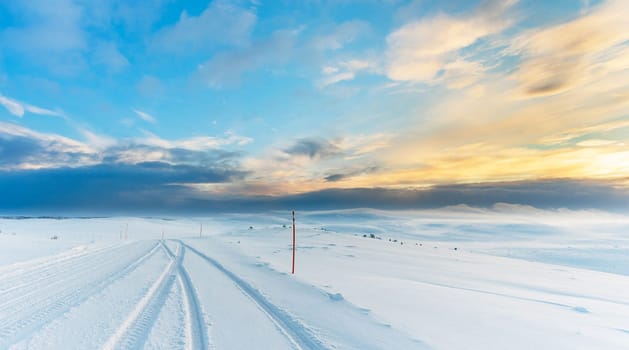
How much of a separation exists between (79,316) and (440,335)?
581 cm

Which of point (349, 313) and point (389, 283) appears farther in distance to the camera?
point (389, 283)

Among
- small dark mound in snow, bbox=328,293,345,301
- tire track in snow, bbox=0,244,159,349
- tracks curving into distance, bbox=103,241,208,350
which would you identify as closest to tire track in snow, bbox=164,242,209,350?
tracks curving into distance, bbox=103,241,208,350

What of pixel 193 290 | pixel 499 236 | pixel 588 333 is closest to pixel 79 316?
pixel 193 290

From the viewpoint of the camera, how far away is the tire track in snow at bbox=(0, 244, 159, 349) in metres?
4.97

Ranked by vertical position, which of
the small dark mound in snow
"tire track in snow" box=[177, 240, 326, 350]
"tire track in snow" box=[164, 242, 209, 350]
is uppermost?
"tire track in snow" box=[164, 242, 209, 350]

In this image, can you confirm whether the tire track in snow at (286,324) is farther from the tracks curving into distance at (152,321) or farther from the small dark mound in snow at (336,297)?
the small dark mound in snow at (336,297)

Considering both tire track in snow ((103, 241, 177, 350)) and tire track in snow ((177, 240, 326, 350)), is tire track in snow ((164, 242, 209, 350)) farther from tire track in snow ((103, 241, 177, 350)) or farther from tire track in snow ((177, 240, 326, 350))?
tire track in snow ((177, 240, 326, 350))

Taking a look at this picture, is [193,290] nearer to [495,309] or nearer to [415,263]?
[495,309]

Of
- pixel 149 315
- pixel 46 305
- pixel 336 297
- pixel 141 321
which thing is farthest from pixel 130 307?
pixel 336 297

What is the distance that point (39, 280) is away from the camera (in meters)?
9.18

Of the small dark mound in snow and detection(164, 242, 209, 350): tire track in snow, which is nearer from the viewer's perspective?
detection(164, 242, 209, 350): tire track in snow

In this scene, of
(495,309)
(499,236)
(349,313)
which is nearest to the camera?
(349,313)

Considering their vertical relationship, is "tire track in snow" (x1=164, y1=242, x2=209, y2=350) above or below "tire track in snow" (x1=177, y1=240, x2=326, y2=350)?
above

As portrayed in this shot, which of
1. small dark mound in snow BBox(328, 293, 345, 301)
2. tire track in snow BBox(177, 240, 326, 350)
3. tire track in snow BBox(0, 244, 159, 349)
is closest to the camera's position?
tire track in snow BBox(177, 240, 326, 350)
